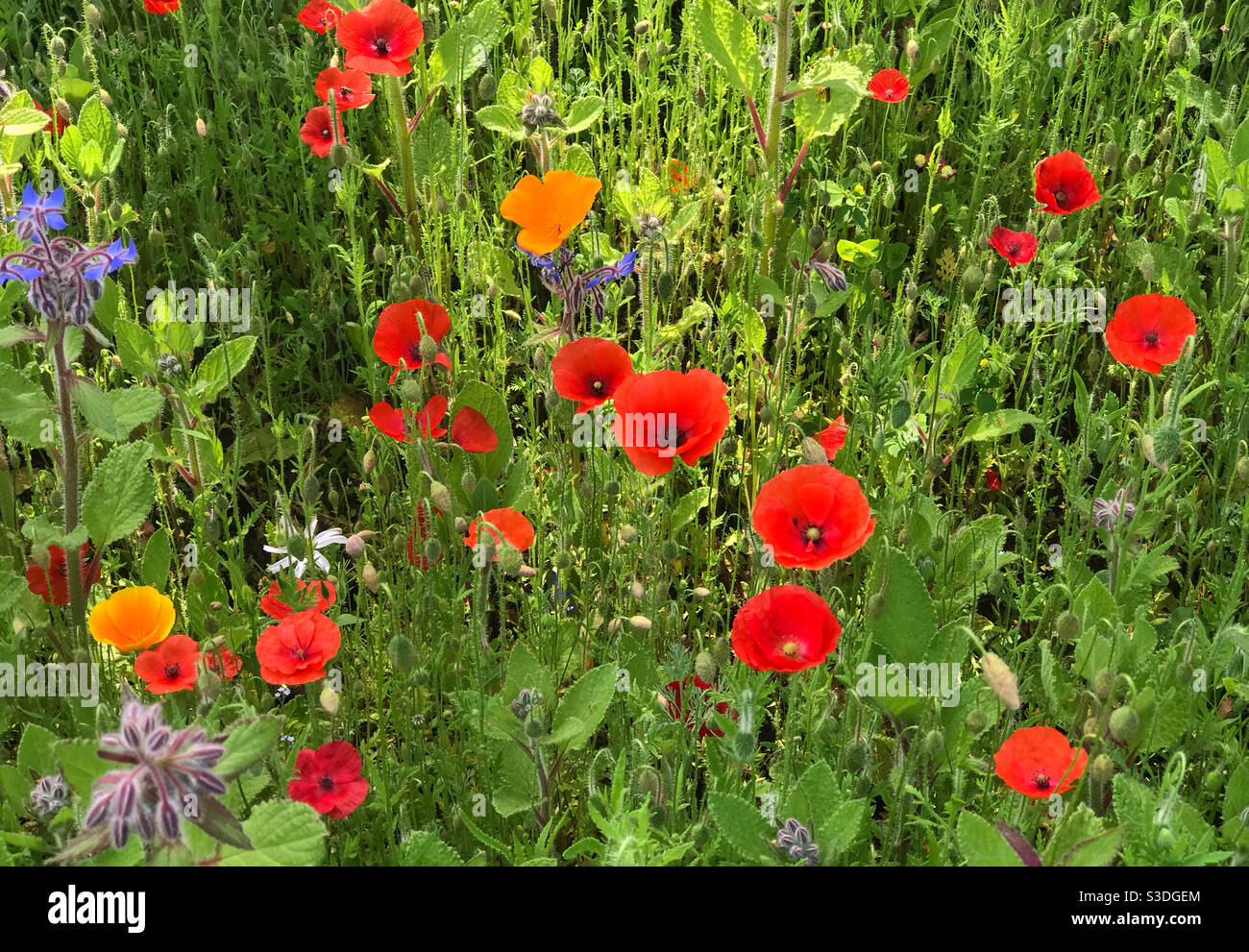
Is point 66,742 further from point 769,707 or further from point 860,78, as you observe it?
point 860,78

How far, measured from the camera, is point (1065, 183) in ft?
9.38

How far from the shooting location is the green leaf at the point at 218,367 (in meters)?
2.43

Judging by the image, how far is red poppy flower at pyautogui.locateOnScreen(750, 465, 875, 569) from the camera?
1866 mm

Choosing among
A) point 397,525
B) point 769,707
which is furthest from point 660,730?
point 397,525

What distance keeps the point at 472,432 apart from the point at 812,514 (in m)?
0.87

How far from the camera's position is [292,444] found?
2941mm

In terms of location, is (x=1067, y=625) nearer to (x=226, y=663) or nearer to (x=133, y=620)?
(x=226, y=663)

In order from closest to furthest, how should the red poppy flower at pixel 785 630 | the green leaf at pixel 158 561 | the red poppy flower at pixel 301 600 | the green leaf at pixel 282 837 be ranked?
1. the green leaf at pixel 282 837
2. the red poppy flower at pixel 785 630
3. the red poppy flower at pixel 301 600
4. the green leaf at pixel 158 561

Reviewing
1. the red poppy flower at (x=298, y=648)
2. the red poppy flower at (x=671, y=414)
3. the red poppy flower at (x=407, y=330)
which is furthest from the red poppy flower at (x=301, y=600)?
the red poppy flower at (x=671, y=414)

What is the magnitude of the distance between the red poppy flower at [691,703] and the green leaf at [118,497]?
1035 mm

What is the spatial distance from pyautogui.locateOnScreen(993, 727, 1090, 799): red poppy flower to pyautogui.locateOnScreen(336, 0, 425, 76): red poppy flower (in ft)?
6.72

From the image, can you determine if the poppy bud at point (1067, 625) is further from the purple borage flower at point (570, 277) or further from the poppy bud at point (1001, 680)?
the purple borage flower at point (570, 277)

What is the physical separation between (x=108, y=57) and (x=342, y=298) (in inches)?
48.8

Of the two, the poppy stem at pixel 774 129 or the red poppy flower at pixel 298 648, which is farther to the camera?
the poppy stem at pixel 774 129
